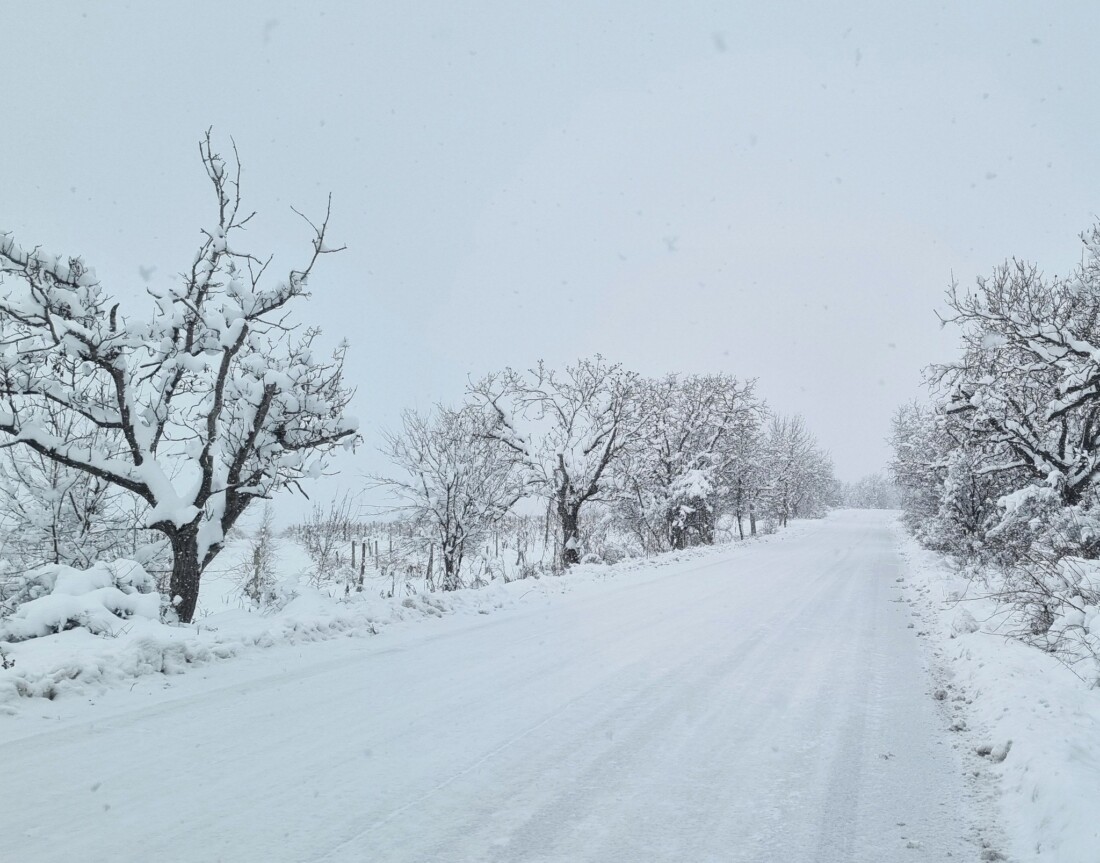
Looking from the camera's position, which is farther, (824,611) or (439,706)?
(824,611)

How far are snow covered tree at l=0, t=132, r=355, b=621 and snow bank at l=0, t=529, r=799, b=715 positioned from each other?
4.26 ft

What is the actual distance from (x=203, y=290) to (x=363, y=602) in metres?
5.46

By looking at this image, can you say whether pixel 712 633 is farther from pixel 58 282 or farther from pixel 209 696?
pixel 58 282

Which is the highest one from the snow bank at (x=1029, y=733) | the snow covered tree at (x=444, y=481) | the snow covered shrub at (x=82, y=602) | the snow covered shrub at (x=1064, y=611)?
the snow covered tree at (x=444, y=481)

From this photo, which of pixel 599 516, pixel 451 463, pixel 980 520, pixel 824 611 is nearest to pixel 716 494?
pixel 599 516

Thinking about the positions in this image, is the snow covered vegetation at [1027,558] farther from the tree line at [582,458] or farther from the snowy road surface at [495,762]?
the tree line at [582,458]

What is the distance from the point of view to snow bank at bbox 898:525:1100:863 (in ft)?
10.8

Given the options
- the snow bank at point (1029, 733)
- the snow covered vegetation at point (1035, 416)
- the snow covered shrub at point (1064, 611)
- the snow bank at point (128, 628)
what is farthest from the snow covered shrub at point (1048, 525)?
the snow bank at point (128, 628)

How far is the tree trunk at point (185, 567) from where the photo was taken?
8906mm

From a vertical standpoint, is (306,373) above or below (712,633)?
above

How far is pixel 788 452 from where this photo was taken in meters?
54.7

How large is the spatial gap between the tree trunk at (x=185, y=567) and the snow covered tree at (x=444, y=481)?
31.6ft

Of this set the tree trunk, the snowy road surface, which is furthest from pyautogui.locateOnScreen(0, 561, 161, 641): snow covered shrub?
the snowy road surface

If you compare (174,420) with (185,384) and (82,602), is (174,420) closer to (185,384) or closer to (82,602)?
(185,384)
